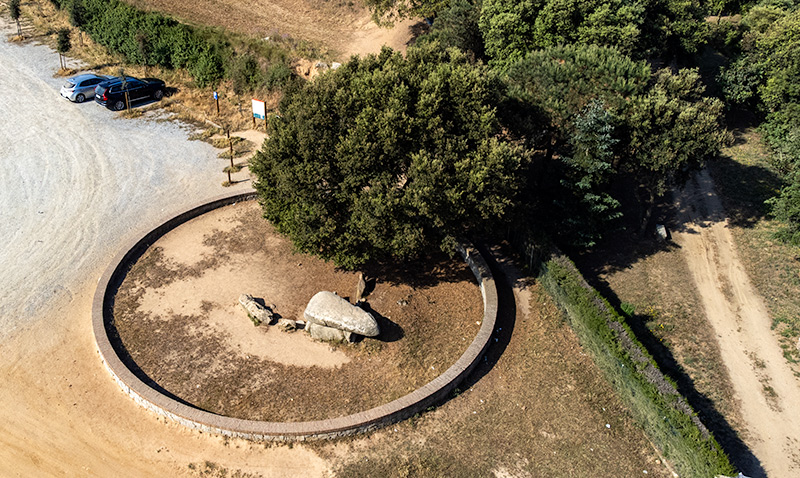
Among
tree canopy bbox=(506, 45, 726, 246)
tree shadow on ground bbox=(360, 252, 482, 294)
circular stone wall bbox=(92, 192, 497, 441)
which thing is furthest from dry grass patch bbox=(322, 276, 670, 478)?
tree canopy bbox=(506, 45, 726, 246)

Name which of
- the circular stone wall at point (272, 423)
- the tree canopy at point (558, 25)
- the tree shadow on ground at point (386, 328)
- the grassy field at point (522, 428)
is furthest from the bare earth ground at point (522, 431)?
the tree canopy at point (558, 25)

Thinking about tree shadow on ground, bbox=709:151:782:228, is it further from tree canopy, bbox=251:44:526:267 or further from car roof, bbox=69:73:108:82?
car roof, bbox=69:73:108:82

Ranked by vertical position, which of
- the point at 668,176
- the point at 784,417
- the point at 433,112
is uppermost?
the point at 433,112

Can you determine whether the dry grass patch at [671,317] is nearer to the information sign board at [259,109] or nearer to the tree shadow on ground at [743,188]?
the tree shadow on ground at [743,188]

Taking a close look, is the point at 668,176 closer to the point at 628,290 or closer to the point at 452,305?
the point at 628,290

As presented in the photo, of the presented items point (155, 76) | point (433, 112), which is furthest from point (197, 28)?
point (433, 112)

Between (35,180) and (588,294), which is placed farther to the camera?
(35,180)

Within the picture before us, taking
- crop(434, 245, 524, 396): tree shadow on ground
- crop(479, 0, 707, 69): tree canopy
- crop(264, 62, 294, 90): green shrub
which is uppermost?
crop(479, 0, 707, 69): tree canopy

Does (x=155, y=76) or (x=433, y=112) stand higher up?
(x=433, y=112)

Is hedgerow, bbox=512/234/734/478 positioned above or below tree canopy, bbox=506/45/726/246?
below
